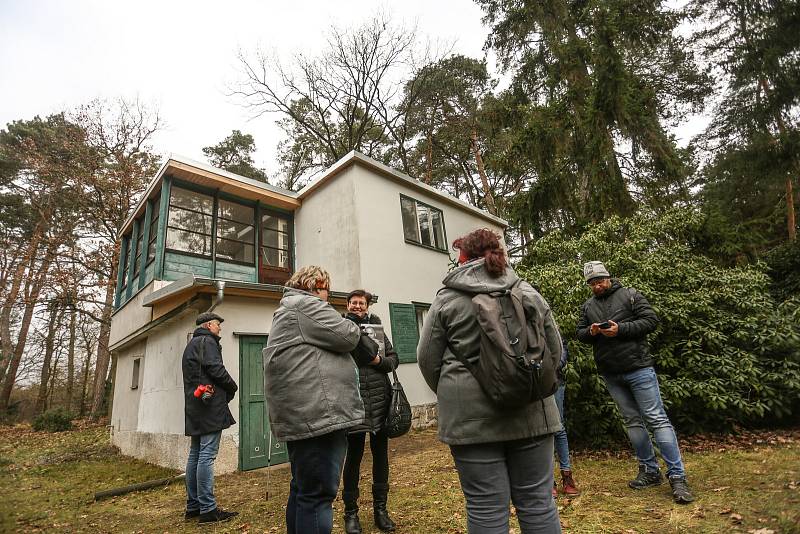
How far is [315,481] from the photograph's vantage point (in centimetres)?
221

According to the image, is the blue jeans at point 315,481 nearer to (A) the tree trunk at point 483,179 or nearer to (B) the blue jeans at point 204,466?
(B) the blue jeans at point 204,466

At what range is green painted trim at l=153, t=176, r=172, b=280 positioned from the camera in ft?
28.6

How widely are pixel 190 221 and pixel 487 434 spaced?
9826mm

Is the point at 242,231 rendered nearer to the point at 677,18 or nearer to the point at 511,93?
the point at 511,93

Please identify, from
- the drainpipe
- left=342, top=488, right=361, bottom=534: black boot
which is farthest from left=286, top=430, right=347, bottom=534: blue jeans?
the drainpipe

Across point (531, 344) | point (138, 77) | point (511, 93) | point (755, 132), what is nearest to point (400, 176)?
point (511, 93)

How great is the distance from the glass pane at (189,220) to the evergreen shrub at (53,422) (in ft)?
39.1

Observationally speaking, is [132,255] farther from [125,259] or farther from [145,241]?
[145,241]

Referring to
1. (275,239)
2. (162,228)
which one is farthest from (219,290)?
(275,239)

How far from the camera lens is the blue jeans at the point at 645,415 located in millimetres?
3422

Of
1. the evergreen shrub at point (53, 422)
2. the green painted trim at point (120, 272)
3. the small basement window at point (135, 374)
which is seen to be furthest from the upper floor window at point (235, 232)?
the evergreen shrub at point (53, 422)

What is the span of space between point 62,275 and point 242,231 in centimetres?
955

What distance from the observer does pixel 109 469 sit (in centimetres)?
790

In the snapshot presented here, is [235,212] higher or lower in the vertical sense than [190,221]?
higher
